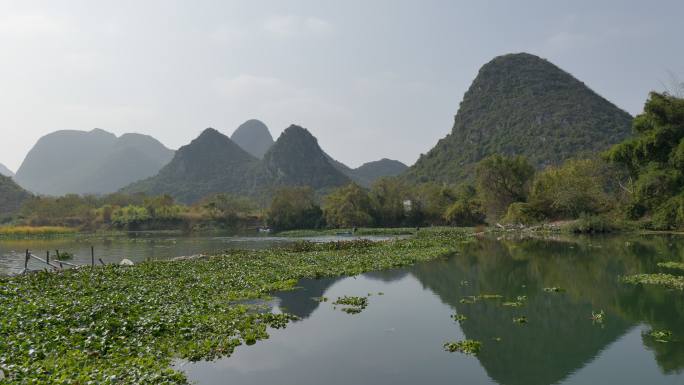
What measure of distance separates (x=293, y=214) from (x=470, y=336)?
82.9 m

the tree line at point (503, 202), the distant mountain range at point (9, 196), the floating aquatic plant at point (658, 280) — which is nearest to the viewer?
the floating aquatic plant at point (658, 280)

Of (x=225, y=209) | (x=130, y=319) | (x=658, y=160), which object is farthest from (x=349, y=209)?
(x=130, y=319)

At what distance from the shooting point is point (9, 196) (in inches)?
5753

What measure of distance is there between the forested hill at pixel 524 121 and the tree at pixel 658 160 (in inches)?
2556

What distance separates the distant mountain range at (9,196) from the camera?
140 meters

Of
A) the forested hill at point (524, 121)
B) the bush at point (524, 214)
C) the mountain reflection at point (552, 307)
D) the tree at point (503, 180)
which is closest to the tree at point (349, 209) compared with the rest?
the tree at point (503, 180)

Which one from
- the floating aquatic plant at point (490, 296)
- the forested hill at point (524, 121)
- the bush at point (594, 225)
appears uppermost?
the forested hill at point (524, 121)

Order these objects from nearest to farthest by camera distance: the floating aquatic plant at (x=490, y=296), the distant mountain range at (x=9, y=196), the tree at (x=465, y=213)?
the floating aquatic plant at (x=490, y=296) → the tree at (x=465, y=213) → the distant mountain range at (x=9, y=196)

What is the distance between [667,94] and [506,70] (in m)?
139

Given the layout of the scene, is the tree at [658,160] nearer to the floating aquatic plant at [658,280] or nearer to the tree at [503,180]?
the tree at [503,180]

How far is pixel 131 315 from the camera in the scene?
49.8 ft

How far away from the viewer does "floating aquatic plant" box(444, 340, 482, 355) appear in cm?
1312

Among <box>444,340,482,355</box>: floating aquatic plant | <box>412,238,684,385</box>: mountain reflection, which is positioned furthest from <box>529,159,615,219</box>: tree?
<box>444,340,482,355</box>: floating aquatic plant

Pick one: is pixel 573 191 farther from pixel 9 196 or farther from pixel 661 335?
pixel 9 196
